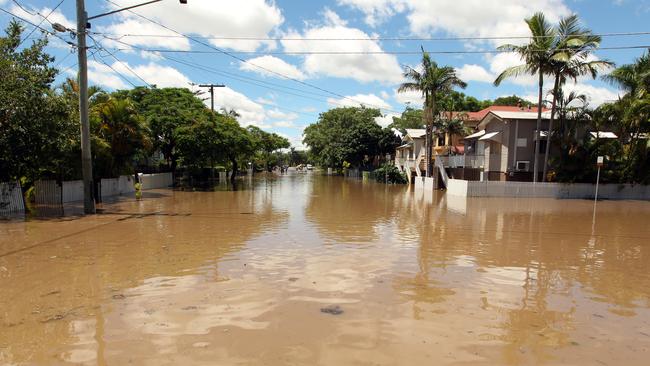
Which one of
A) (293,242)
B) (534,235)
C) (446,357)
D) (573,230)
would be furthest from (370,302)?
(573,230)

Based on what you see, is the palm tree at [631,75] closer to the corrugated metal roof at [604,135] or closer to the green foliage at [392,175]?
the corrugated metal roof at [604,135]

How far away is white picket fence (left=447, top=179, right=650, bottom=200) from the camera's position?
29.9 meters

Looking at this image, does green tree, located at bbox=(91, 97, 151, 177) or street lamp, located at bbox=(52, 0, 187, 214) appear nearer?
street lamp, located at bbox=(52, 0, 187, 214)

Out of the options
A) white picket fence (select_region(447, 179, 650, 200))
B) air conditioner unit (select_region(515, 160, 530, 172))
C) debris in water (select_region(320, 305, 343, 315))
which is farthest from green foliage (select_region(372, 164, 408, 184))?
debris in water (select_region(320, 305, 343, 315))

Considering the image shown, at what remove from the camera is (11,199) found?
58.6ft

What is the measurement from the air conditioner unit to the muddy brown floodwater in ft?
61.3

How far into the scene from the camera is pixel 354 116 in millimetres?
74500

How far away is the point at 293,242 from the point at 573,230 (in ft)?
34.9

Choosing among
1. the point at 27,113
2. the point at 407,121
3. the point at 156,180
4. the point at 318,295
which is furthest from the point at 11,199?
the point at 407,121

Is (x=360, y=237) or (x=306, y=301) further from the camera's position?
(x=360, y=237)

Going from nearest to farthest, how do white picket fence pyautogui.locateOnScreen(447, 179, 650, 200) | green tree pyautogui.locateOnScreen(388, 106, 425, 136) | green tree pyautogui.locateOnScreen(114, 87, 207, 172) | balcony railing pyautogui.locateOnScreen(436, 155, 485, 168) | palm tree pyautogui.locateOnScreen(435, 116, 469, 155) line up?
white picket fence pyautogui.locateOnScreen(447, 179, 650, 200) < balcony railing pyautogui.locateOnScreen(436, 155, 485, 168) < green tree pyautogui.locateOnScreen(114, 87, 207, 172) < palm tree pyautogui.locateOnScreen(435, 116, 469, 155) < green tree pyautogui.locateOnScreen(388, 106, 425, 136)

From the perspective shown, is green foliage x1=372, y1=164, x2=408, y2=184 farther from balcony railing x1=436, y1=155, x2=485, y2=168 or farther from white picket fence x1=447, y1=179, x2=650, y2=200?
white picket fence x1=447, y1=179, x2=650, y2=200

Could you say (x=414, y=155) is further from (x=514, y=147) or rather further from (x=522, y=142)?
(x=522, y=142)

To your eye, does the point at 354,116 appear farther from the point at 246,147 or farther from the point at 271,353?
the point at 271,353
